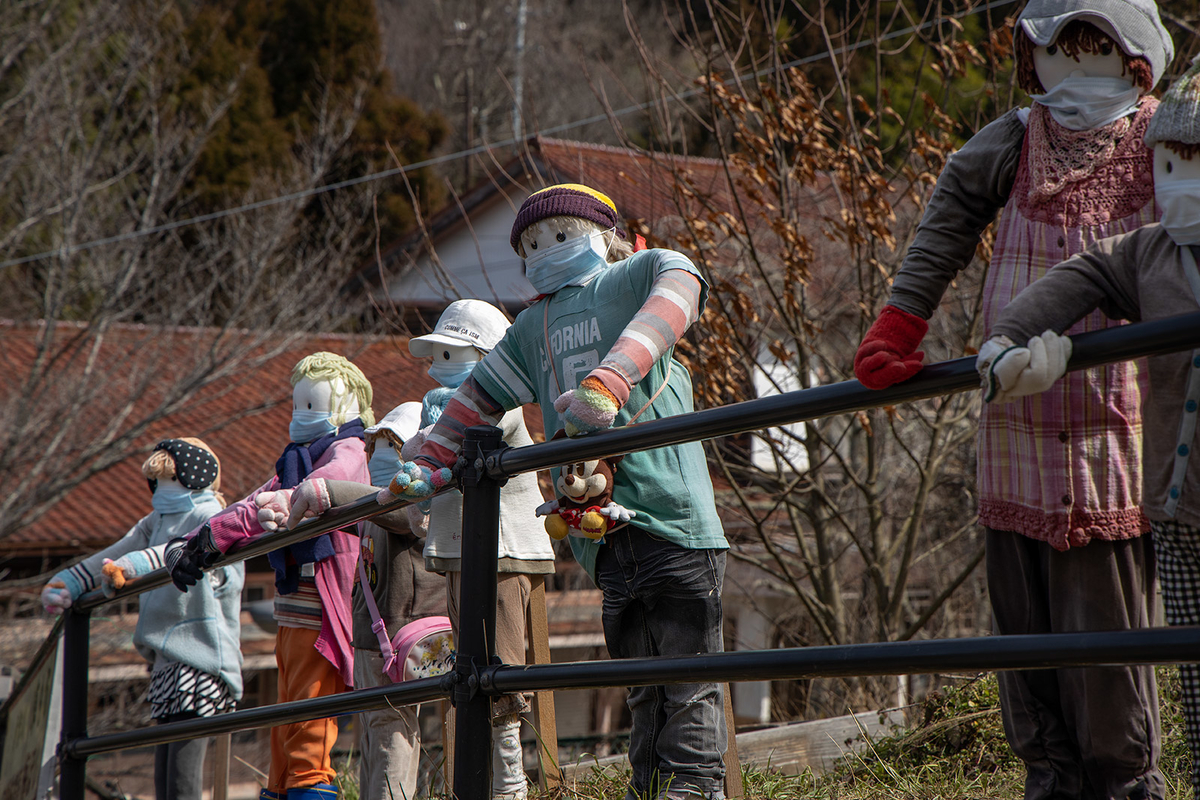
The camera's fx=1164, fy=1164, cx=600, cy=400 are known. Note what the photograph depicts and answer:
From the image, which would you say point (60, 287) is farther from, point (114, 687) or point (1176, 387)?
point (1176, 387)

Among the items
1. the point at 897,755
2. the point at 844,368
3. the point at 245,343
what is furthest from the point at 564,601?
the point at 897,755

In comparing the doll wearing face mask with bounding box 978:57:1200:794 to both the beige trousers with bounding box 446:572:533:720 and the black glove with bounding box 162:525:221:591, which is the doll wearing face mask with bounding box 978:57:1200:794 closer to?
the beige trousers with bounding box 446:572:533:720

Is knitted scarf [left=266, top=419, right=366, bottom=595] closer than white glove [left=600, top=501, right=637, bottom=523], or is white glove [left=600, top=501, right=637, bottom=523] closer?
white glove [left=600, top=501, right=637, bottom=523]

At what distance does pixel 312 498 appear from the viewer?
3006 millimetres

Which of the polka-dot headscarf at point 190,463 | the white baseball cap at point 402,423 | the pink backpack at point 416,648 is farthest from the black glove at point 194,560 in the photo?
the polka-dot headscarf at point 190,463

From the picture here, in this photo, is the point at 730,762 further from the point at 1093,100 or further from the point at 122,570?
the point at 122,570

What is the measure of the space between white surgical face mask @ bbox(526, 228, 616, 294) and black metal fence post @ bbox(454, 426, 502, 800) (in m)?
0.79

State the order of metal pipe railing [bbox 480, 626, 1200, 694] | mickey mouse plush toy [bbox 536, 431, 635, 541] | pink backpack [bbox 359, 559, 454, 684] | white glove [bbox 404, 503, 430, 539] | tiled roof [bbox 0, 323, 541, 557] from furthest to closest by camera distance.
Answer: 1. tiled roof [bbox 0, 323, 541, 557]
2. white glove [bbox 404, 503, 430, 539]
3. pink backpack [bbox 359, 559, 454, 684]
4. mickey mouse plush toy [bbox 536, 431, 635, 541]
5. metal pipe railing [bbox 480, 626, 1200, 694]

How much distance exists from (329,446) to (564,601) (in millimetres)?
10360

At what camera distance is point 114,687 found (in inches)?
506

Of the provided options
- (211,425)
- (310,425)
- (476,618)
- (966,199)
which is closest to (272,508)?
(310,425)

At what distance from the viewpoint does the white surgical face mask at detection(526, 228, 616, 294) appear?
270 cm

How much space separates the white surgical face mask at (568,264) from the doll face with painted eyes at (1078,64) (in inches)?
41.0

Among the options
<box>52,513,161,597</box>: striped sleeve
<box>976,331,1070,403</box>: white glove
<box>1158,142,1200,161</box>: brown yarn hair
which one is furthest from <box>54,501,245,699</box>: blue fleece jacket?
<box>1158,142,1200,161</box>: brown yarn hair
